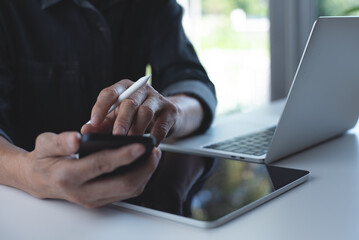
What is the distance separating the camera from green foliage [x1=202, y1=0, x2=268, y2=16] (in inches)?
106

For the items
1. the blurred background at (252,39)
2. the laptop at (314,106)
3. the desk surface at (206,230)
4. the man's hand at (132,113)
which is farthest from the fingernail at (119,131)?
the blurred background at (252,39)

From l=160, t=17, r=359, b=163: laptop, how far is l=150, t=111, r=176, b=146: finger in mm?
137

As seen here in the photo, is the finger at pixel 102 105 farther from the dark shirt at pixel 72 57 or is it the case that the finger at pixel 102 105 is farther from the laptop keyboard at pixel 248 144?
the dark shirt at pixel 72 57

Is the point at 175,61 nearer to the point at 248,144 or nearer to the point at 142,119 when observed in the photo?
the point at 248,144

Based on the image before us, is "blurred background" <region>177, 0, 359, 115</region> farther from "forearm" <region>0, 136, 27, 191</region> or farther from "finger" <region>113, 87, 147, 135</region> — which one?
"forearm" <region>0, 136, 27, 191</region>

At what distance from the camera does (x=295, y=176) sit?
729 millimetres

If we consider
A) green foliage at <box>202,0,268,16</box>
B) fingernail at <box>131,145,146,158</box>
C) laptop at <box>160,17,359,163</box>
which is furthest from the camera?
green foliage at <box>202,0,268,16</box>

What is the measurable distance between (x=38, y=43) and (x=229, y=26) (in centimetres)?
192

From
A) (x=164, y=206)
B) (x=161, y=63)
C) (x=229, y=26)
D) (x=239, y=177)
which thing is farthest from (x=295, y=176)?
(x=229, y=26)

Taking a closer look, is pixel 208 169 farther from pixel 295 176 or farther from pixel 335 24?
pixel 335 24

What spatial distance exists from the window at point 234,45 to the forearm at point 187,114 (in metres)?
1.65

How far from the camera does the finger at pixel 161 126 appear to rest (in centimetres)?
77

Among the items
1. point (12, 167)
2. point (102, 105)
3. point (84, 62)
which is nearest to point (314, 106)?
point (102, 105)

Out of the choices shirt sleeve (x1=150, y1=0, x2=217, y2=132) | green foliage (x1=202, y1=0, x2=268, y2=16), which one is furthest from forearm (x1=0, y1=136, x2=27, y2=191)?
green foliage (x1=202, y1=0, x2=268, y2=16)
